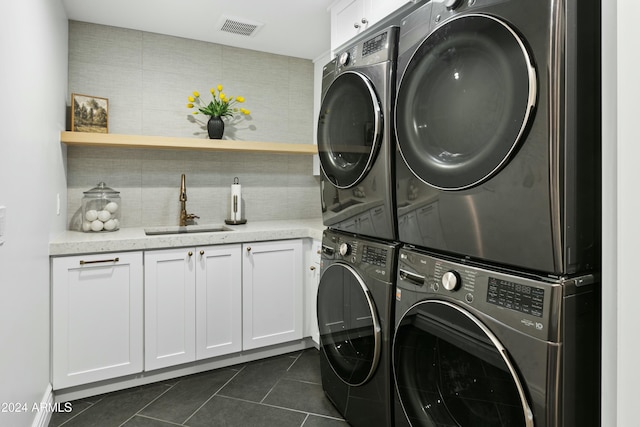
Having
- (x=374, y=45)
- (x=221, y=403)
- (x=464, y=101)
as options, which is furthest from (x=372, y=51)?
(x=221, y=403)

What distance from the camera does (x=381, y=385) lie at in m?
1.60

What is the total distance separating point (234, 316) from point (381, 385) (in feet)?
4.07

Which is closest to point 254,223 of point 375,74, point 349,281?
point 349,281

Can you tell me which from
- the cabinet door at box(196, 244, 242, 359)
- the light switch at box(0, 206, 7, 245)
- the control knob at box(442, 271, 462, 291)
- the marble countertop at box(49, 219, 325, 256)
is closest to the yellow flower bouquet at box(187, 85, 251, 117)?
the marble countertop at box(49, 219, 325, 256)

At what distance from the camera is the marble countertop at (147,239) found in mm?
2074

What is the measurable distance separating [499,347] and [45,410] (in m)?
2.16

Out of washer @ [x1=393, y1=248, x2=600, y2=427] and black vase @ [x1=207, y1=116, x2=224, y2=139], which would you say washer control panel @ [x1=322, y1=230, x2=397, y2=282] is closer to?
washer @ [x1=393, y1=248, x2=600, y2=427]

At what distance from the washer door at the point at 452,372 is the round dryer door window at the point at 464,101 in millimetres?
439

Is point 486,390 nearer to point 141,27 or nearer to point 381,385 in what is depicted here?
point 381,385

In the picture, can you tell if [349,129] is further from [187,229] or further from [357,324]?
[187,229]

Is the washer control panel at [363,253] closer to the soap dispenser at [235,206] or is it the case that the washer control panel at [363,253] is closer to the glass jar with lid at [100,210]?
the soap dispenser at [235,206]

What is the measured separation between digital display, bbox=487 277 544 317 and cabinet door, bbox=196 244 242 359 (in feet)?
5.80

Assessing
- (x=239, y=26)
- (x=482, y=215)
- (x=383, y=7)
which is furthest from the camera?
(x=239, y=26)

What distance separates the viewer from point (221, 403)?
84.0 inches
